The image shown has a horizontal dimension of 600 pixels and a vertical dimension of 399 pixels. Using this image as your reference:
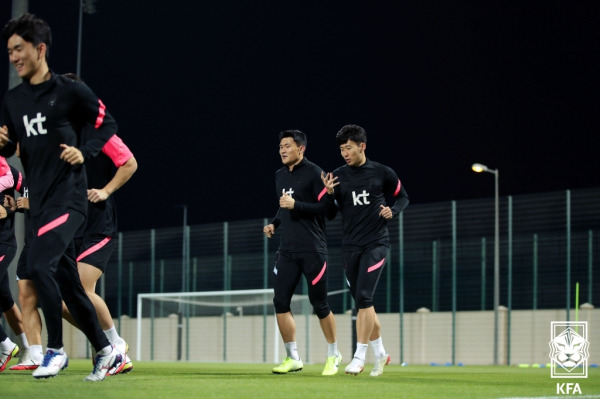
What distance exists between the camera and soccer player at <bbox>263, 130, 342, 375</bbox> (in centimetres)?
1077

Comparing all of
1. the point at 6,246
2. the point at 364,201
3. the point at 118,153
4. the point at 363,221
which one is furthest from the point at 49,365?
the point at 364,201

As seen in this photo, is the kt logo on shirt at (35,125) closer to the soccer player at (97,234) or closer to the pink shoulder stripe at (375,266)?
the soccer player at (97,234)

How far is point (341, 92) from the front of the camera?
5806cm

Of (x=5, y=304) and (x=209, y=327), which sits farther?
(x=209, y=327)

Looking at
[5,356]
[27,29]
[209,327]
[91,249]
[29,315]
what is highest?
[27,29]

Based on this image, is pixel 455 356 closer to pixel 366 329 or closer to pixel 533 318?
pixel 533 318

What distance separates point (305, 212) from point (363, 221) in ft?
1.97

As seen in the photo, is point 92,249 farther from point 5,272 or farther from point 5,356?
point 5,356

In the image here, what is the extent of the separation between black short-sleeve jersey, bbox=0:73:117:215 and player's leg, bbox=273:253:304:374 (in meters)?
3.70

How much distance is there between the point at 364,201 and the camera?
1062cm

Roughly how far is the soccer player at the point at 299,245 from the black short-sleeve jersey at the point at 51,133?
350 cm

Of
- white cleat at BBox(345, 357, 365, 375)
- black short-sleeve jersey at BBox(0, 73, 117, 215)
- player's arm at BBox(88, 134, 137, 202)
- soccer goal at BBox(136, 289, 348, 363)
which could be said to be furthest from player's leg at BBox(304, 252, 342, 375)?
soccer goal at BBox(136, 289, 348, 363)

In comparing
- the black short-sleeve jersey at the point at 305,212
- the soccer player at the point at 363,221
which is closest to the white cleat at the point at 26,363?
the black short-sleeve jersey at the point at 305,212

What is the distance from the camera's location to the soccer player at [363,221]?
10297mm
